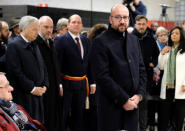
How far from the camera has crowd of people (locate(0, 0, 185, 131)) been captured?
2.53 meters

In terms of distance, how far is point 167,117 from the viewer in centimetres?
390

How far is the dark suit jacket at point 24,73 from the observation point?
9.70 ft

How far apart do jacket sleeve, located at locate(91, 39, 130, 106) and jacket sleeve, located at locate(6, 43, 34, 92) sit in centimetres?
78

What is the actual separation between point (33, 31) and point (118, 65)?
3.52 ft

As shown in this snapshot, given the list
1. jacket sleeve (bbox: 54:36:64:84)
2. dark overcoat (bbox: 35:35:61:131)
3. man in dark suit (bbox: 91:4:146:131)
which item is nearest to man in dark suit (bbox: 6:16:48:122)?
dark overcoat (bbox: 35:35:61:131)

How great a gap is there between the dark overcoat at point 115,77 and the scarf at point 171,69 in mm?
1194

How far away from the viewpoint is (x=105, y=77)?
249 cm

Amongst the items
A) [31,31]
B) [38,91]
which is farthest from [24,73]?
[31,31]

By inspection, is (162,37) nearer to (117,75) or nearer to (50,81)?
(50,81)

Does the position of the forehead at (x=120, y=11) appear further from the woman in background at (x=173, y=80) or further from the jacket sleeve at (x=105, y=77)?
the woman in background at (x=173, y=80)

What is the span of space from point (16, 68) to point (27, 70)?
128 mm

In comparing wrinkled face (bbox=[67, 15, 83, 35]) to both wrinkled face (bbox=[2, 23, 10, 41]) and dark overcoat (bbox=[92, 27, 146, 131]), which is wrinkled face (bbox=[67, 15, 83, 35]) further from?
dark overcoat (bbox=[92, 27, 146, 131])

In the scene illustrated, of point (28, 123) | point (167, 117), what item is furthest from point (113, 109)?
point (167, 117)

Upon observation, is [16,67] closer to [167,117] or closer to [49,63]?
[49,63]
